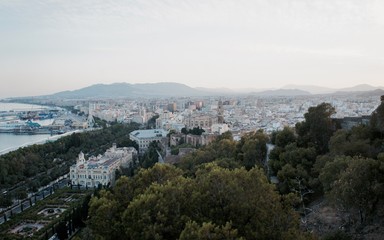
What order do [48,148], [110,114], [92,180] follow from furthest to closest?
[110,114]
[48,148]
[92,180]

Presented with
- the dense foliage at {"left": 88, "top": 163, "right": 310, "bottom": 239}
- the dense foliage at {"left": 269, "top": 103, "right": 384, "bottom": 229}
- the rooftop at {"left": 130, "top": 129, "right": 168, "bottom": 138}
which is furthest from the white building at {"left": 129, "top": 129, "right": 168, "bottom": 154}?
the dense foliage at {"left": 88, "top": 163, "right": 310, "bottom": 239}

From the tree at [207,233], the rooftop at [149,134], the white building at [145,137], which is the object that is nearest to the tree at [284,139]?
the tree at [207,233]

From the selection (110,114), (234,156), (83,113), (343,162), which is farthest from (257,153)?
(83,113)

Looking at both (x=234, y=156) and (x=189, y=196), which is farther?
(x=234, y=156)

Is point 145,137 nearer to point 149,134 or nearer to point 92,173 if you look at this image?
point 149,134

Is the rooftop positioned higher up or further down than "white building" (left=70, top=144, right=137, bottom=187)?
higher up

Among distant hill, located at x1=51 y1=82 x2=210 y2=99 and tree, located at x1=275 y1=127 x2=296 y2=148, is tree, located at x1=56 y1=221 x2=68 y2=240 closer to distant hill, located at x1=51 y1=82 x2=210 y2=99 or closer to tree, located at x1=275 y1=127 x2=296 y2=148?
tree, located at x1=275 y1=127 x2=296 y2=148

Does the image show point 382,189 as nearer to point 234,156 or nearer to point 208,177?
point 208,177

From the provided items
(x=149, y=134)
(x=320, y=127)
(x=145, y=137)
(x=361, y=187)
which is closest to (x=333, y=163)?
(x=361, y=187)
